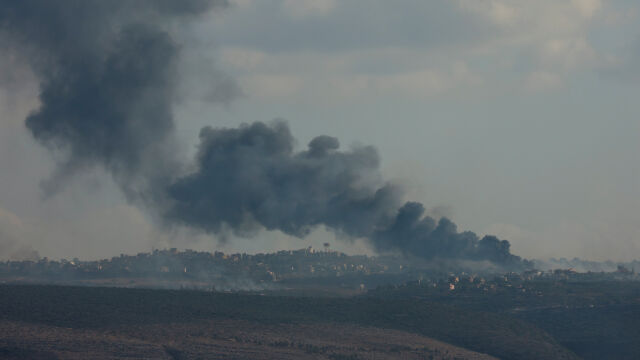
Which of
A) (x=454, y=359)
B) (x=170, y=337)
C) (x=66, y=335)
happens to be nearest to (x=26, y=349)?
(x=66, y=335)

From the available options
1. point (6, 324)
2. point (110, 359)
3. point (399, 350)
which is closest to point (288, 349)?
point (399, 350)

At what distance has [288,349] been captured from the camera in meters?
194

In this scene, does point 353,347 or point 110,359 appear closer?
point 110,359

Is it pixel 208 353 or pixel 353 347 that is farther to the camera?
pixel 353 347

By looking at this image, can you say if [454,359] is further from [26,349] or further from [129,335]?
[26,349]

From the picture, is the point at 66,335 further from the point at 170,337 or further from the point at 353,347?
the point at 353,347

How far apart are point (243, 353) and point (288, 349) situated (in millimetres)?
9583

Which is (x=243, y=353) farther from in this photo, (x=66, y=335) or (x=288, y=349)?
(x=66, y=335)

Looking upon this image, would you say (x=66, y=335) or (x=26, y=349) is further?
(x=66, y=335)

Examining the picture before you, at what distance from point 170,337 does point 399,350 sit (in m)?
40.0

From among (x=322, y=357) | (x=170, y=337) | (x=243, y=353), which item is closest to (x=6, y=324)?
(x=170, y=337)

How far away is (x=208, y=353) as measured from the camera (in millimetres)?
186875

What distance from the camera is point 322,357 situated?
623 ft

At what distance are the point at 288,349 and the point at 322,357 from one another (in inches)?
296
